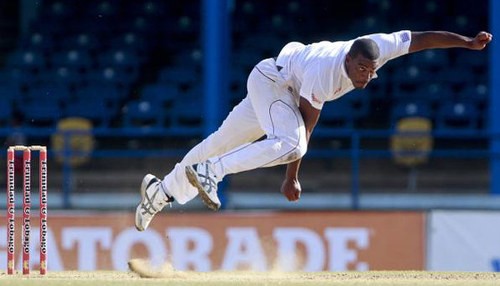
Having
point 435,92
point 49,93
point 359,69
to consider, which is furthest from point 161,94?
point 359,69

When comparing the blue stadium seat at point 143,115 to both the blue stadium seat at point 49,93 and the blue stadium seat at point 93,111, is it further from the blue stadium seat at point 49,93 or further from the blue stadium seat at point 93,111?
the blue stadium seat at point 49,93

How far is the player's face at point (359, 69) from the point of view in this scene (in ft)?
27.4

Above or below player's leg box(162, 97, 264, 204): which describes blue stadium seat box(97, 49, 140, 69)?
Answer: above

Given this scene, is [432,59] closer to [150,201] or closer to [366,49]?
[150,201]

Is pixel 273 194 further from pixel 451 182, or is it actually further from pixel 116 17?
pixel 116 17

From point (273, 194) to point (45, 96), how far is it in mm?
5458

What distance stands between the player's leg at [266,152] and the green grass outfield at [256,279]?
0.65m

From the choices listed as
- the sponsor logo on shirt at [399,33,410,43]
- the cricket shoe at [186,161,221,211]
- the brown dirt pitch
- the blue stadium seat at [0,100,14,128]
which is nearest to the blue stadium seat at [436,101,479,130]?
the blue stadium seat at [0,100,14,128]

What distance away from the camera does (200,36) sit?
2038 cm

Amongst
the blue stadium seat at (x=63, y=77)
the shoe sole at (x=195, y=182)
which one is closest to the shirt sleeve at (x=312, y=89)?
the shoe sole at (x=195, y=182)

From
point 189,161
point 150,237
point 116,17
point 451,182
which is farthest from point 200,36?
point 189,161

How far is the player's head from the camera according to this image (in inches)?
329

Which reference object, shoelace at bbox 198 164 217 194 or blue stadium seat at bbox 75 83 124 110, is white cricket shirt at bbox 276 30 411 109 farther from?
blue stadium seat at bbox 75 83 124 110

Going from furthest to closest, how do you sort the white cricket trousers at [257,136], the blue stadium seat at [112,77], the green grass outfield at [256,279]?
the blue stadium seat at [112,77], the white cricket trousers at [257,136], the green grass outfield at [256,279]
